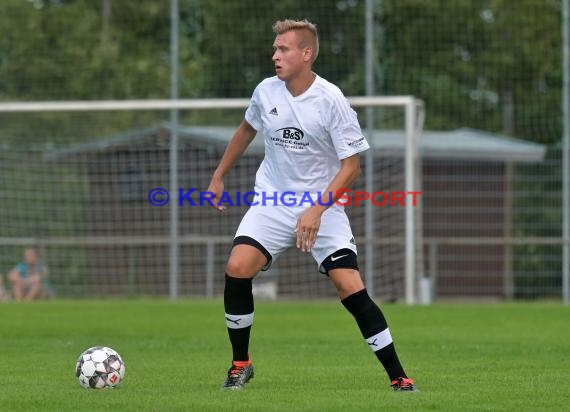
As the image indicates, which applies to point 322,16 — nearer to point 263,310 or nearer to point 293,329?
point 263,310

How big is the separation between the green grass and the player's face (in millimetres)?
1926

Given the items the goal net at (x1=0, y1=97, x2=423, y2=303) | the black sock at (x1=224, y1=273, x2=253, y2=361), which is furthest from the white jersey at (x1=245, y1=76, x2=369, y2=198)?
the goal net at (x1=0, y1=97, x2=423, y2=303)

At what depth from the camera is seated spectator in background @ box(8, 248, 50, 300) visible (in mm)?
22125

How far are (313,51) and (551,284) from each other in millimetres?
15262

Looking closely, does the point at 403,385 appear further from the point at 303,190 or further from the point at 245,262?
the point at 303,190

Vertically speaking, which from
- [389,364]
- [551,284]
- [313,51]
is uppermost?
[313,51]

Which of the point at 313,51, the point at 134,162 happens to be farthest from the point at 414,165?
the point at 313,51

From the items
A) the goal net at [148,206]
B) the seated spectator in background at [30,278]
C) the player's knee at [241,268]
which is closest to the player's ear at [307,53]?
the player's knee at [241,268]

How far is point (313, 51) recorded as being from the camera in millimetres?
8383

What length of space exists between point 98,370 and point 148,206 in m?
14.0

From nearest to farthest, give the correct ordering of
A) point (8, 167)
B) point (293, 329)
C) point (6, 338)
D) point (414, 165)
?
point (6, 338) < point (293, 329) < point (414, 165) < point (8, 167)

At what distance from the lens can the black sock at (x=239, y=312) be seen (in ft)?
27.6

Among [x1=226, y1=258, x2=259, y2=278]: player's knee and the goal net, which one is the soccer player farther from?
the goal net

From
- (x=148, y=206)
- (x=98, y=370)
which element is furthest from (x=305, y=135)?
(x=148, y=206)
